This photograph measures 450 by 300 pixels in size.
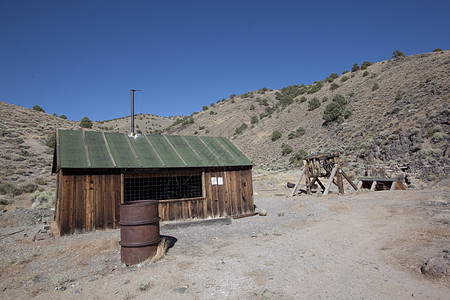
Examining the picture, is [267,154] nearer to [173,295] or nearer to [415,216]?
[415,216]

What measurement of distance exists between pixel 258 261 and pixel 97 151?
7415 millimetres

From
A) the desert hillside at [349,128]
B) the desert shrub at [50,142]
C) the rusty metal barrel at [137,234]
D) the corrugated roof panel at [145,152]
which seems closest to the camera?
the rusty metal barrel at [137,234]

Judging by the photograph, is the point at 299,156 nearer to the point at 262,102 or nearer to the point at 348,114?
the point at 348,114

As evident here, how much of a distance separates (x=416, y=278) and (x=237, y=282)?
2.92m

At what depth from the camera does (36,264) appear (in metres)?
6.82

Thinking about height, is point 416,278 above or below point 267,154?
below

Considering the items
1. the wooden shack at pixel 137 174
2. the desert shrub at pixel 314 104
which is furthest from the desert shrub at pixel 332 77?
the wooden shack at pixel 137 174

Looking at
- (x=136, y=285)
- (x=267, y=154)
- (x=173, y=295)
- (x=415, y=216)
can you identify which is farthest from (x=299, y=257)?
(x=267, y=154)

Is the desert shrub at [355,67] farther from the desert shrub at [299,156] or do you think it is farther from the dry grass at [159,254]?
the dry grass at [159,254]

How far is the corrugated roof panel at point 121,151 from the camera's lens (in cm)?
1046

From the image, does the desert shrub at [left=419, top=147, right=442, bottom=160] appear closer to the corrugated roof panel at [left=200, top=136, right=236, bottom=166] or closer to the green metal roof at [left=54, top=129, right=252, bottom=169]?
the green metal roof at [left=54, top=129, right=252, bottom=169]

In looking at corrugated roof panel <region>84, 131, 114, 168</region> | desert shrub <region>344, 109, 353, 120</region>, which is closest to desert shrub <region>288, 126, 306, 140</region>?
desert shrub <region>344, 109, 353, 120</region>

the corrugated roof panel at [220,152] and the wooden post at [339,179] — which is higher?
the corrugated roof panel at [220,152]

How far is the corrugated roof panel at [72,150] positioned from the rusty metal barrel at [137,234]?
13.9 ft
